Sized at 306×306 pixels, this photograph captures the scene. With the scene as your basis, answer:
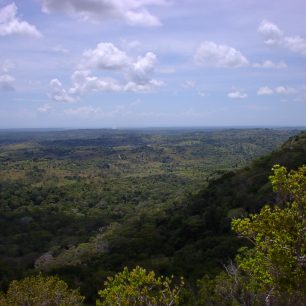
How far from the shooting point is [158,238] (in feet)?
262

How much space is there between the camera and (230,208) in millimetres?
77125

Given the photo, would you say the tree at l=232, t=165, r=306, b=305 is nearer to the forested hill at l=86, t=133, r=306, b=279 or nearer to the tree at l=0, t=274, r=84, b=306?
the tree at l=0, t=274, r=84, b=306

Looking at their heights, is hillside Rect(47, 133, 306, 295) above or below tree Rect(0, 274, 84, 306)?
below

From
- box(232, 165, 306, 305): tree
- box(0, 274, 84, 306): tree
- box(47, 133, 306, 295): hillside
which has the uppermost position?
box(232, 165, 306, 305): tree

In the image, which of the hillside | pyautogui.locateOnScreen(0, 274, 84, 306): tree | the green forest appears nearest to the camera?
the green forest

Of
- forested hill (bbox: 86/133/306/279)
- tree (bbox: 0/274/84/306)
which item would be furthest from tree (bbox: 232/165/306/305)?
forested hill (bbox: 86/133/306/279)

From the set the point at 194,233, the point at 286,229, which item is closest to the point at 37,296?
the point at 286,229

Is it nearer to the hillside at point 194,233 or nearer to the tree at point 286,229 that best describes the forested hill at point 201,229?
the hillside at point 194,233

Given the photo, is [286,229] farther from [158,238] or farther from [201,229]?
[158,238]

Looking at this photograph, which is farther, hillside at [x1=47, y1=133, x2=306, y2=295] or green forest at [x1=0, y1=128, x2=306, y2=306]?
hillside at [x1=47, y1=133, x2=306, y2=295]

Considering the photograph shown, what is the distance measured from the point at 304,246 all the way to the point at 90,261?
6634cm

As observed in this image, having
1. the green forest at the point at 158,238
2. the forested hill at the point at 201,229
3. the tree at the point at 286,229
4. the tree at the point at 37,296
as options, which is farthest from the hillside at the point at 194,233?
the tree at the point at 286,229

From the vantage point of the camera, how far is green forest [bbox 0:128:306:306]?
1564 centimetres

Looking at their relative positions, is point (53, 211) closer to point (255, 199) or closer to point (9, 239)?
point (9, 239)
